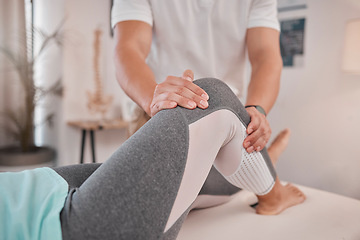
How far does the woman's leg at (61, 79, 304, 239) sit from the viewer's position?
55 cm

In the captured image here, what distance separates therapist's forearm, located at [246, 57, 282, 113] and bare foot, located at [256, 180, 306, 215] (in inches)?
12.1

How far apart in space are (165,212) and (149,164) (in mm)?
101

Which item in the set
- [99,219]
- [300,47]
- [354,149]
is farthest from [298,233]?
[300,47]

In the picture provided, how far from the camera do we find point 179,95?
2.54 feet

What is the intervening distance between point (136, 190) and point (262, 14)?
105 centimetres

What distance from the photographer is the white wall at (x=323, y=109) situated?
2.35 metres

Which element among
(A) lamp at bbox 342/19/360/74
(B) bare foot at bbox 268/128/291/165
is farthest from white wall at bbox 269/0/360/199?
(B) bare foot at bbox 268/128/291/165

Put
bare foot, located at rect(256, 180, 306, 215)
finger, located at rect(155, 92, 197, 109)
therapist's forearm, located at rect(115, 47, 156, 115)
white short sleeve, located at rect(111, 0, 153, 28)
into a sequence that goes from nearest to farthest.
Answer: finger, located at rect(155, 92, 197, 109) → therapist's forearm, located at rect(115, 47, 156, 115) → bare foot, located at rect(256, 180, 306, 215) → white short sleeve, located at rect(111, 0, 153, 28)

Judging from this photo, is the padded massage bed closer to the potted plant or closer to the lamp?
the lamp

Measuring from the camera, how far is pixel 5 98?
3268 mm

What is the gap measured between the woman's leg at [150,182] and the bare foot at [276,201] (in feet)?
1.47

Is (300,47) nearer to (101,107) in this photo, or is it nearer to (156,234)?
(101,107)

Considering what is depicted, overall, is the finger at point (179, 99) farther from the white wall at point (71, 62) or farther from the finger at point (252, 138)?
the white wall at point (71, 62)

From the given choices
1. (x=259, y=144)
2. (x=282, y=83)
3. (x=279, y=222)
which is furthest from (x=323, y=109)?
(x=259, y=144)
